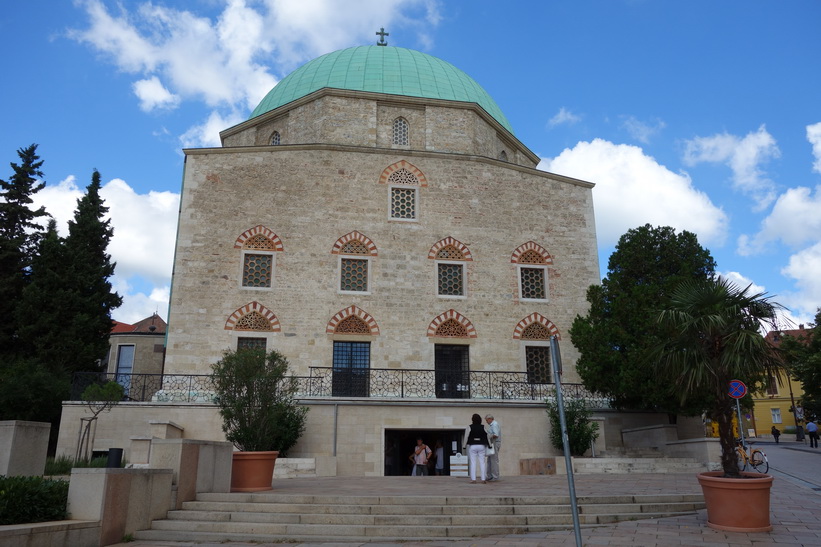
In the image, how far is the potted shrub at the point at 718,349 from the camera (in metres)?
7.53

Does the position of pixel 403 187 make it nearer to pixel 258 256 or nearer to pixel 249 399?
pixel 258 256

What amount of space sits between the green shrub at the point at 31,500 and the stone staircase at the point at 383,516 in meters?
0.93

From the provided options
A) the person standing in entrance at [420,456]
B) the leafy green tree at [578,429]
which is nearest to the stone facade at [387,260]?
the person standing in entrance at [420,456]

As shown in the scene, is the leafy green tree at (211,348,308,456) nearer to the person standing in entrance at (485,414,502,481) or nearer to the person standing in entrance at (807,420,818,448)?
the person standing in entrance at (485,414,502,481)

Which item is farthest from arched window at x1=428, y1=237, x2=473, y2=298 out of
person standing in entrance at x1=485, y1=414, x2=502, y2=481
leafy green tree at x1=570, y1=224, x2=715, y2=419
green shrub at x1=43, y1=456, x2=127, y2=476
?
green shrub at x1=43, y1=456, x2=127, y2=476

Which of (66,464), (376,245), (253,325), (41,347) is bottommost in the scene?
(66,464)

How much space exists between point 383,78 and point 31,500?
17.8 m

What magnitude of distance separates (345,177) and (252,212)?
2870 millimetres

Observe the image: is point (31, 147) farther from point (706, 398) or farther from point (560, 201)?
point (706, 398)

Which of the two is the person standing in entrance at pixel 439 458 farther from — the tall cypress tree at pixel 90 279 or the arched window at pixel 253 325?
the tall cypress tree at pixel 90 279

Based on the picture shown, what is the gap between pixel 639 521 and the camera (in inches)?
301

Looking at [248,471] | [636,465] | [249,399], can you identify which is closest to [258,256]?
[249,399]

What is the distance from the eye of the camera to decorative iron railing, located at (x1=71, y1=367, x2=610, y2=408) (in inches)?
606

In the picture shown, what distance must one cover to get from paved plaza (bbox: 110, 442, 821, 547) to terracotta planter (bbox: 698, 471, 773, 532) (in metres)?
0.14
